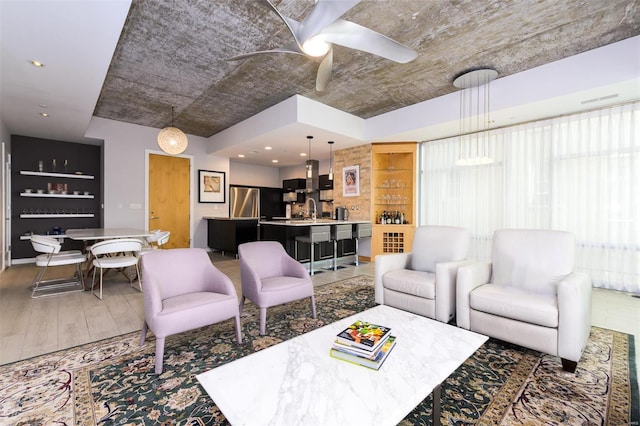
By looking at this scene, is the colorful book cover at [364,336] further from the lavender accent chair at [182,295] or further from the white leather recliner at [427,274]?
the white leather recliner at [427,274]

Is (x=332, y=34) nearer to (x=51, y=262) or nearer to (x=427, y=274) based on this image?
(x=427, y=274)

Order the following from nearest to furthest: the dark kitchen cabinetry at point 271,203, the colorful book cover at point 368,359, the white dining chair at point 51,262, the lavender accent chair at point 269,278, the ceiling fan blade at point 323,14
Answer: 1. the colorful book cover at point 368,359
2. the ceiling fan blade at point 323,14
3. the lavender accent chair at point 269,278
4. the white dining chair at point 51,262
5. the dark kitchen cabinetry at point 271,203

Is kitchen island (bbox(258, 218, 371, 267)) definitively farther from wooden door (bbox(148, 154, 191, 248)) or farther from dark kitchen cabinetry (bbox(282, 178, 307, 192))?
dark kitchen cabinetry (bbox(282, 178, 307, 192))

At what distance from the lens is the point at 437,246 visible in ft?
10.6

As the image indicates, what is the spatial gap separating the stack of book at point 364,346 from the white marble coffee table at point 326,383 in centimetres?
3

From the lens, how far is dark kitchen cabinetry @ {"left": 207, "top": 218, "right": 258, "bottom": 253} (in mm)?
6496

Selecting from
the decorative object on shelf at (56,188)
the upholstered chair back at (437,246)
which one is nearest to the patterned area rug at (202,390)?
the upholstered chair back at (437,246)

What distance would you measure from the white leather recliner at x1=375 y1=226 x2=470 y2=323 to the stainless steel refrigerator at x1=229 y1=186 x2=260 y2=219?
5.80 metres

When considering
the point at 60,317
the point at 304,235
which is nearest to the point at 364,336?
the point at 60,317

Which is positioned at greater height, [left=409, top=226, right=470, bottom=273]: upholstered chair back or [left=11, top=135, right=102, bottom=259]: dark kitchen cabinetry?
[left=11, top=135, right=102, bottom=259]: dark kitchen cabinetry

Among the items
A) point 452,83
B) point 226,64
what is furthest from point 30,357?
point 452,83

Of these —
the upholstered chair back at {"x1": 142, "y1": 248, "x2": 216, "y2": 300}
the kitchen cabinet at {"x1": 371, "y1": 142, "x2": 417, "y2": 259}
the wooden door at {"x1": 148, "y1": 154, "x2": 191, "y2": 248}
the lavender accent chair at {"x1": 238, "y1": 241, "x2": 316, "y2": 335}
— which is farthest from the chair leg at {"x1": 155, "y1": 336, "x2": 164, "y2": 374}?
the wooden door at {"x1": 148, "y1": 154, "x2": 191, "y2": 248}

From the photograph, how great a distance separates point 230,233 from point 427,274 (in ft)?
15.7

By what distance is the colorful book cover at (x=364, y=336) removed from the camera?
1.44 m
